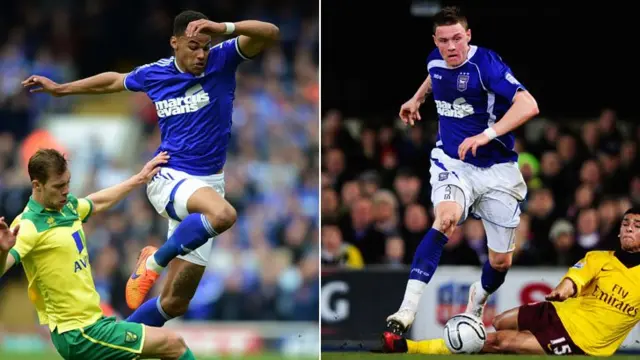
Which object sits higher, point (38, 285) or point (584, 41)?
point (584, 41)

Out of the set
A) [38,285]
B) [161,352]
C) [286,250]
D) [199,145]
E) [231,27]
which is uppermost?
[231,27]

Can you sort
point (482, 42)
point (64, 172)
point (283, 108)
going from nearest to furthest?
point (64, 172)
point (482, 42)
point (283, 108)

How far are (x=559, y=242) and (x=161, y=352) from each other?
672 cm

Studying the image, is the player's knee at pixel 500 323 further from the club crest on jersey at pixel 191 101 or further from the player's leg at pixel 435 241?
the club crest on jersey at pixel 191 101

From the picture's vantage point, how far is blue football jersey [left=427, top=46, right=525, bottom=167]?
8.69m

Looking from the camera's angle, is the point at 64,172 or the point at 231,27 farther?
the point at 231,27

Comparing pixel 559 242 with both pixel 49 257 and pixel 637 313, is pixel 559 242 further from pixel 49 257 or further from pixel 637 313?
pixel 49 257

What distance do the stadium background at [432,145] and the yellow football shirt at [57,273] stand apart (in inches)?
170

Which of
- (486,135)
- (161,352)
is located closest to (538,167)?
(486,135)

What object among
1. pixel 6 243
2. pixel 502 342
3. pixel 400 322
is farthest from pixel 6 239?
pixel 502 342

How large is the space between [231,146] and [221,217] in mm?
9273

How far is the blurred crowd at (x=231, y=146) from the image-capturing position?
16.1 m

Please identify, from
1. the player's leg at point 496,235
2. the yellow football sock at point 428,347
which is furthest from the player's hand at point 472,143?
the yellow football sock at point 428,347

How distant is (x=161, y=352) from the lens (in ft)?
24.0
